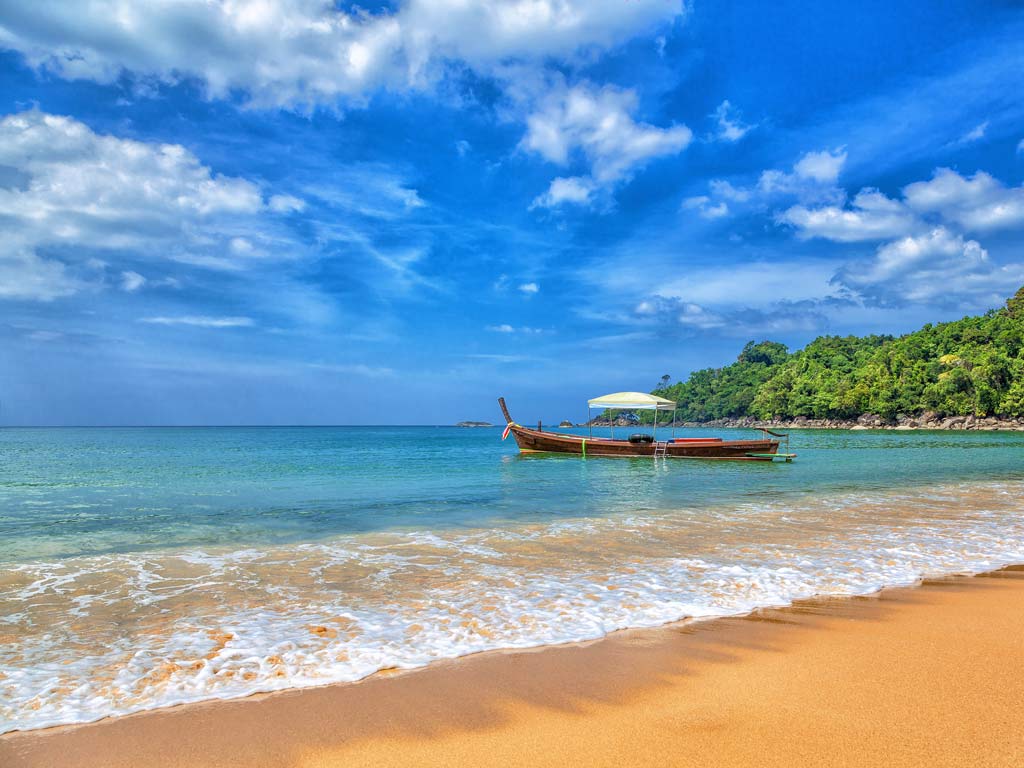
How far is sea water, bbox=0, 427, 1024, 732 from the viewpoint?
441 cm

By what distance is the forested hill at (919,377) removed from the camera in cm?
9794

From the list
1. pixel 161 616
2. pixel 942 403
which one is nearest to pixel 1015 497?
→ pixel 161 616

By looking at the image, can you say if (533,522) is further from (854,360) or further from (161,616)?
(854,360)

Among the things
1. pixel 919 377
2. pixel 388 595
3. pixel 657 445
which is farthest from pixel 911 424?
pixel 388 595

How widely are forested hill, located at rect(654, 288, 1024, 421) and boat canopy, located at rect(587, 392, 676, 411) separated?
307 feet

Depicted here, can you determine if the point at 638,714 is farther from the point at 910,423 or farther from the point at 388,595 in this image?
the point at 910,423

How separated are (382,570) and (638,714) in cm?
485

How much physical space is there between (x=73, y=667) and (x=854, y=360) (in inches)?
6947

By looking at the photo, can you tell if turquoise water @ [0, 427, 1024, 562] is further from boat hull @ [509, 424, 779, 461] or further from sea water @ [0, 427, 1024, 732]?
boat hull @ [509, 424, 779, 461]

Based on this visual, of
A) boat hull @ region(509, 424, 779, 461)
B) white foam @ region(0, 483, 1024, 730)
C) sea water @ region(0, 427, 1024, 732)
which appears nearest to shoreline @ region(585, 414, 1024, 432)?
boat hull @ region(509, 424, 779, 461)

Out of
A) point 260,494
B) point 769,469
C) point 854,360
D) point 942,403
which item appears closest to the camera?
point 260,494

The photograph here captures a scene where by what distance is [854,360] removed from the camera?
15338cm

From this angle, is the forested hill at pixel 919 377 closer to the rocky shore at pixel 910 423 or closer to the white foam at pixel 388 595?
the rocky shore at pixel 910 423

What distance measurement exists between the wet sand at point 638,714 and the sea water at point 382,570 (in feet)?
1.41
